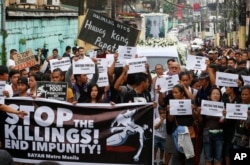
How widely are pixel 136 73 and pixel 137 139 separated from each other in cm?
235

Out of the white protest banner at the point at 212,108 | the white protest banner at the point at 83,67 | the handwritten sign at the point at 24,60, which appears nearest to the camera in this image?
the white protest banner at the point at 212,108

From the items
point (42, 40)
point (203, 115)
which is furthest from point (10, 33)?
point (203, 115)

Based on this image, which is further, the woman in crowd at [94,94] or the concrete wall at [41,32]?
the concrete wall at [41,32]

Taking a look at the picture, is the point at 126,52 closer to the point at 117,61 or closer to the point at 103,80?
the point at 117,61

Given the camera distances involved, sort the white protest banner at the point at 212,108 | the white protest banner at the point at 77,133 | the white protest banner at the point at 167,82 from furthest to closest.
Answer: the white protest banner at the point at 167,82
the white protest banner at the point at 212,108
the white protest banner at the point at 77,133

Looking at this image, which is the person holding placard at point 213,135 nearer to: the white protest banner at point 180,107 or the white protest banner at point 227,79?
the white protest banner at point 180,107

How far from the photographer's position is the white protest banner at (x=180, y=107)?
9.69 m

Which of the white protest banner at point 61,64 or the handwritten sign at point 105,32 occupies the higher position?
the handwritten sign at point 105,32

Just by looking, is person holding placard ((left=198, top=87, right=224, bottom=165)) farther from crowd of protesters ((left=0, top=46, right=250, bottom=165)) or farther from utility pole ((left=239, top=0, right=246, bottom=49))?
utility pole ((left=239, top=0, right=246, bottom=49))

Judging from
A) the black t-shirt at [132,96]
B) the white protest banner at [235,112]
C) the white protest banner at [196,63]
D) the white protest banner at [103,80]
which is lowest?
the white protest banner at [235,112]

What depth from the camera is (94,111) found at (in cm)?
925

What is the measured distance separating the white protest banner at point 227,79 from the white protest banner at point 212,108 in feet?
3.16

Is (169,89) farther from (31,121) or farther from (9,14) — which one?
(9,14)

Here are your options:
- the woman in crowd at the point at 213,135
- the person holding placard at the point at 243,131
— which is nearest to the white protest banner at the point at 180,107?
the woman in crowd at the point at 213,135
